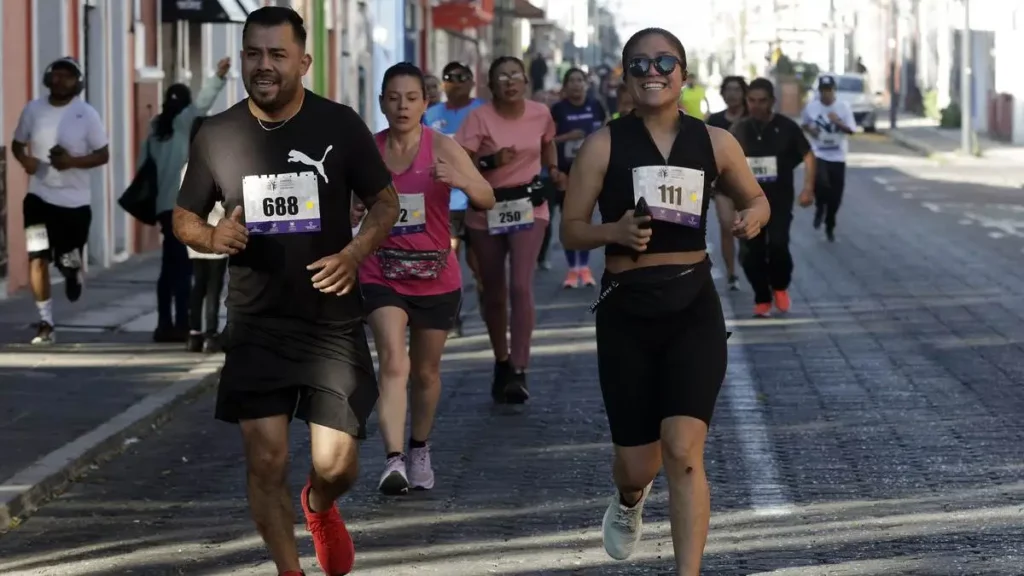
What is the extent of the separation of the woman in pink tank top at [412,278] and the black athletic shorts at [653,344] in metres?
Answer: 2.13

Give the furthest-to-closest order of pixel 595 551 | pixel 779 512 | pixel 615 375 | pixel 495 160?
1. pixel 495 160
2. pixel 779 512
3. pixel 595 551
4. pixel 615 375

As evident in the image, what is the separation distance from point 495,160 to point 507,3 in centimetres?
5830

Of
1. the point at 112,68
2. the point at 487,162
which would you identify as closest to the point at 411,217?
the point at 487,162

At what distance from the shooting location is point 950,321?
48.8 ft

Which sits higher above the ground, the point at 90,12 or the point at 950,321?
the point at 90,12

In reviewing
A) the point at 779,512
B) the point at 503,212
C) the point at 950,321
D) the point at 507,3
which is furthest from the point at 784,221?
the point at 507,3

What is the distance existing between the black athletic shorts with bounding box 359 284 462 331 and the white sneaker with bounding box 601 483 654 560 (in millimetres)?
2096

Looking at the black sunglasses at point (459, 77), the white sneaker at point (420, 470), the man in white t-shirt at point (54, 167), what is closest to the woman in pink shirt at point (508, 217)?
the white sneaker at point (420, 470)

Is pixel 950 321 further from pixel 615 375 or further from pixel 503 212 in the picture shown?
pixel 615 375

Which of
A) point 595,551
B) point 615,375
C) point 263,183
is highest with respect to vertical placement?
point 263,183

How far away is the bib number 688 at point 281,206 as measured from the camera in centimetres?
591

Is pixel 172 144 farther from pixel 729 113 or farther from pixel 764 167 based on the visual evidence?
pixel 729 113

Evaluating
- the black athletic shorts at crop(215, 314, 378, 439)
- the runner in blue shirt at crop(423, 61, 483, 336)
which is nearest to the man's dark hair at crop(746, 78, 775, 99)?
the runner in blue shirt at crop(423, 61, 483, 336)

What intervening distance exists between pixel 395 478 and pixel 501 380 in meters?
2.80
